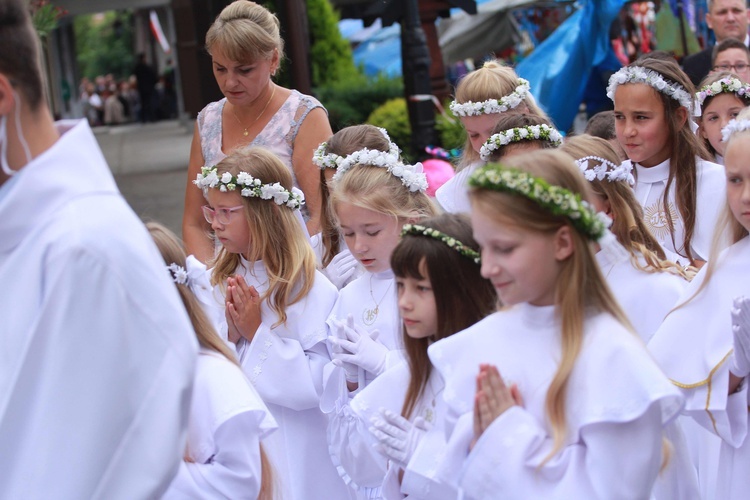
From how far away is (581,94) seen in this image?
44.8 ft

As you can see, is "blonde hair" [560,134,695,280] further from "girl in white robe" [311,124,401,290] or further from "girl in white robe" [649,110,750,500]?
"girl in white robe" [311,124,401,290]

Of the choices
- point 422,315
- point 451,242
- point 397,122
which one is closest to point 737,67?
point 451,242

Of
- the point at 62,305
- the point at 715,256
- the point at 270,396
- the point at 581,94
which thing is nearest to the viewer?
the point at 62,305

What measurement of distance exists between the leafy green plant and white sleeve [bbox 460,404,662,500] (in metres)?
11.9

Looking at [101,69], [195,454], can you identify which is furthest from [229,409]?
[101,69]

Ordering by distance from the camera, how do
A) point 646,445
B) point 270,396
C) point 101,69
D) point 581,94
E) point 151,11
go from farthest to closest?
point 101,69
point 151,11
point 581,94
point 270,396
point 646,445

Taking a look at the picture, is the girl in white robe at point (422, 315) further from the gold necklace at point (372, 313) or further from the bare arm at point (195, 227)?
the bare arm at point (195, 227)

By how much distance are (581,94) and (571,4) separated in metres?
4.19

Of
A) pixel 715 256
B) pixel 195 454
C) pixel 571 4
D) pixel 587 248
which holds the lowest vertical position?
pixel 571 4

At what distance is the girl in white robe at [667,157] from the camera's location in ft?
16.2

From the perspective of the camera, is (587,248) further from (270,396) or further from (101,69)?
(101,69)

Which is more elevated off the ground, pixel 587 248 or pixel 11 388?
pixel 11 388

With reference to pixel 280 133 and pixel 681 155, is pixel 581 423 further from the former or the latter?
pixel 280 133

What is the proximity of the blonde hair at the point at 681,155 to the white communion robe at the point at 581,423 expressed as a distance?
2.27 m
